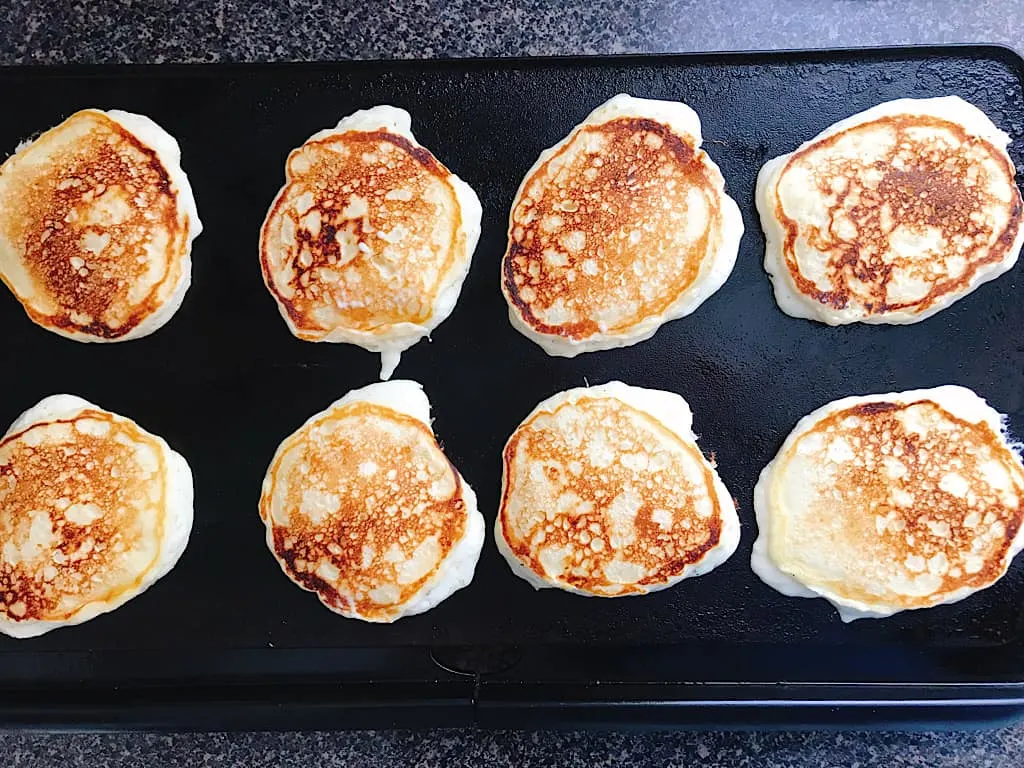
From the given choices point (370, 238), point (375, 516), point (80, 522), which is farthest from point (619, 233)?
point (80, 522)

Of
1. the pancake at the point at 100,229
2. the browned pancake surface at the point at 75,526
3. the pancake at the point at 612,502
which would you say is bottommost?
the browned pancake surface at the point at 75,526

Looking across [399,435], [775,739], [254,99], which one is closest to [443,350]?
[399,435]

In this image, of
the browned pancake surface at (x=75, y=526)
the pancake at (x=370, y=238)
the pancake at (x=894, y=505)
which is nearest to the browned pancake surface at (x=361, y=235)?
the pancake at (x=370, y=238)

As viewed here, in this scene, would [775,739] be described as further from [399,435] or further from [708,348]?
[399,435]

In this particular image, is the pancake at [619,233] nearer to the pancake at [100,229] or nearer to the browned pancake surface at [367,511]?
the browned pancake surface at [367,511]

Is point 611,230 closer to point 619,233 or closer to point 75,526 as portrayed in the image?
point 619,233

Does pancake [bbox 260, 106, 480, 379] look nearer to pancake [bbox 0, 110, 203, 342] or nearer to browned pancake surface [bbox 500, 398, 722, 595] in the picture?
pancake [bbox 0, 110, 203, 342]

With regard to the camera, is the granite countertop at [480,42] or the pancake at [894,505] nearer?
the pancake at [894,505]
